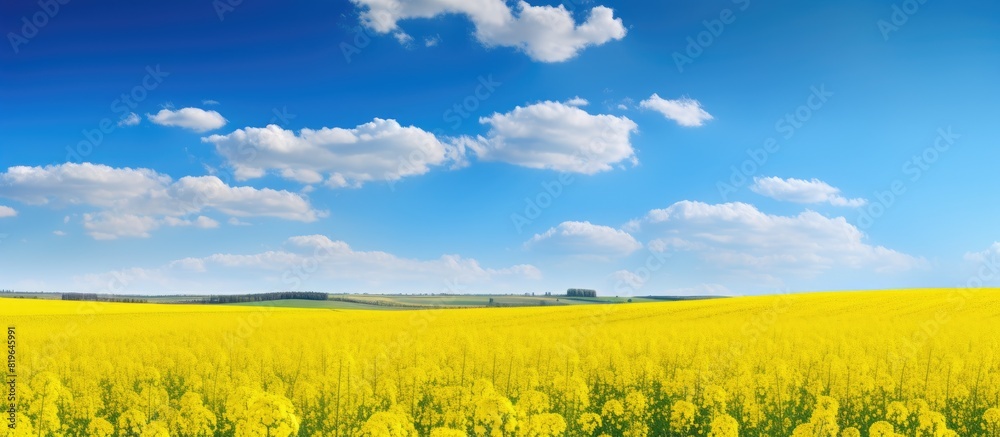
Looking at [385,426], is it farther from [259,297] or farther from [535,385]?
[259,297]

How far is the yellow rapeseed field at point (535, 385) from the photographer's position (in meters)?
8.17

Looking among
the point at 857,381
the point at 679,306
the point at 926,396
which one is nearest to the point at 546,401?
the point at 857,381

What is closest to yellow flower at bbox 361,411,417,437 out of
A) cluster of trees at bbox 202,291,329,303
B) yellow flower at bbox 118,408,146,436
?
yellow flower at bbox 118,408,146,436

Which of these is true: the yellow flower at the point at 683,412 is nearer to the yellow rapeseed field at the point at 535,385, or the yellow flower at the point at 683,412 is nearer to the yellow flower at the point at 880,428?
the yellow rapeseed field at the point at 535,385

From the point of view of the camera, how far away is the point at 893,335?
1980cm

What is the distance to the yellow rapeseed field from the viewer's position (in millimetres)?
8172

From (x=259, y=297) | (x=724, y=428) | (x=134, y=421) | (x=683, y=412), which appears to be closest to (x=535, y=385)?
(x=683, y=412)

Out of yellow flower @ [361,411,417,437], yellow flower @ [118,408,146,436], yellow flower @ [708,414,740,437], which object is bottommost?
yellow flower @ [118,408,146,436]

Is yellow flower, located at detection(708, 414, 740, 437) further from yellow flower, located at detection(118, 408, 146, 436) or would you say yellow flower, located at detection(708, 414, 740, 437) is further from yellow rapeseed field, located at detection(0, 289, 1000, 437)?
yellow flower, located at detection(118, 408, 146, 436)

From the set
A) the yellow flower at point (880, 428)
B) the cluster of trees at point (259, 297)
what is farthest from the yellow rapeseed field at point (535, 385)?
the cluster of trees at point (259, 297)

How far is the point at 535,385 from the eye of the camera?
12.6m

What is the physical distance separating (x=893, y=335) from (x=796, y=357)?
20.2 feet

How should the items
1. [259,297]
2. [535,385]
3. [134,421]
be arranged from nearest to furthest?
1. [134,421]
2. [535,385]
3. [259,297]

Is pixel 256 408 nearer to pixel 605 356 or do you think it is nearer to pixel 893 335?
pixel 605 356
